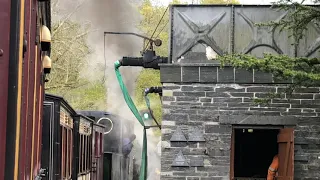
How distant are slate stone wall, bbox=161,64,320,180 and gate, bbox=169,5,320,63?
0.32 metres

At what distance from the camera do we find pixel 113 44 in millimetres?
26938

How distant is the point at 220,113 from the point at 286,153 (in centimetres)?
120

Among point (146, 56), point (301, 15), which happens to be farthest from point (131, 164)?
point (301, 15)

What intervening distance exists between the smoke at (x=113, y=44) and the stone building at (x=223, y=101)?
13.1 m

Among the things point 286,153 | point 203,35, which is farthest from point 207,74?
point 286,153

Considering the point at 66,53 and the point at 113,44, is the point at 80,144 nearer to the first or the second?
the point at 66,53

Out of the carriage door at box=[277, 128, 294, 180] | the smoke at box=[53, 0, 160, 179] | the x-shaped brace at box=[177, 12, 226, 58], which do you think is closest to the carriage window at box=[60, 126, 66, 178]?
the x-shaped brace at box=[177, 12, 226, 58]

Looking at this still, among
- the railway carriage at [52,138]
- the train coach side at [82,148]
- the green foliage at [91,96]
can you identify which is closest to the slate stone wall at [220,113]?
the railway carriage at [52,138]

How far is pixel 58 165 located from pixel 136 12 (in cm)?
2135

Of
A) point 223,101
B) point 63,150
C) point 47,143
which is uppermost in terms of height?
point 223,101

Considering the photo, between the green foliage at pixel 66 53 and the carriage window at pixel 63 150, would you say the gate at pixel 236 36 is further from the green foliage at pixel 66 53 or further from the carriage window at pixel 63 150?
the green foliage at pixel 66 53

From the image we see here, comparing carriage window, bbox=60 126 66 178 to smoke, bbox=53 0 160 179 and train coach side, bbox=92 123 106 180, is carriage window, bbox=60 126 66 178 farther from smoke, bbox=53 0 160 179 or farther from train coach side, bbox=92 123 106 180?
smoke, bbox=53 0 160 179

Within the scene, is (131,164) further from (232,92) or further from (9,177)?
(9,177)

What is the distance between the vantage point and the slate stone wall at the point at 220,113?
8500mm
